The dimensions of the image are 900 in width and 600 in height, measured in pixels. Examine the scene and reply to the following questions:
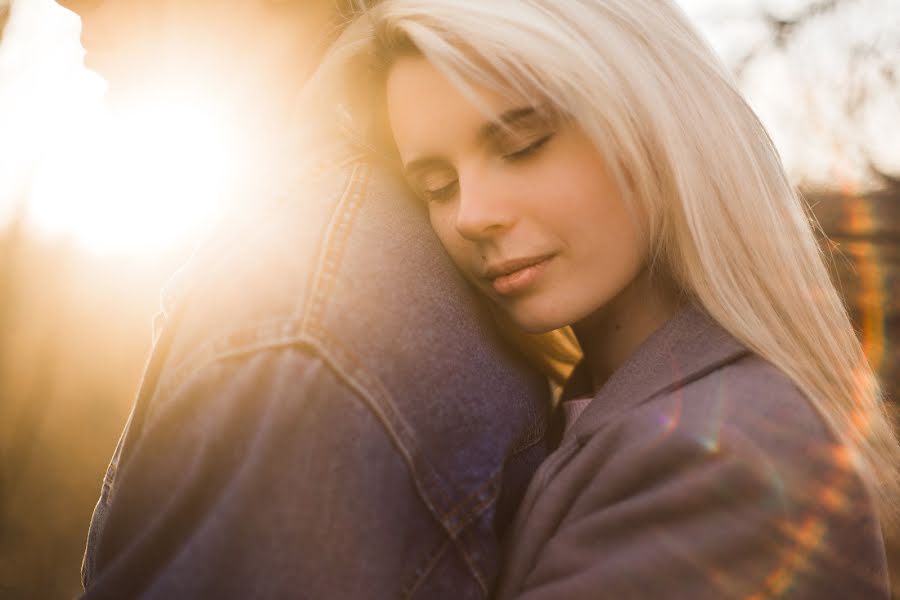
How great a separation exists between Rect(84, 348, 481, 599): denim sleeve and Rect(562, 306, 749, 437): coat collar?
606 mm

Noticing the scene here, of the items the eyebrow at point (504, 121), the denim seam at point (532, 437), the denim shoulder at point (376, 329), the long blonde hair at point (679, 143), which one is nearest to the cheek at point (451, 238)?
the denim shoulder at point (376, 329)

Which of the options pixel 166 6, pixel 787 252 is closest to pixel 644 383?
pixel 787 252

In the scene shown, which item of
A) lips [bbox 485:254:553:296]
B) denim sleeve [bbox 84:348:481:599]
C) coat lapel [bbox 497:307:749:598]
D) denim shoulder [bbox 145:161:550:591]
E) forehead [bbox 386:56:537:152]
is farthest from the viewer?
lips [bbox 485:254:553:296]

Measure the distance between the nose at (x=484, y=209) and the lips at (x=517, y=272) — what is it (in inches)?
3.7

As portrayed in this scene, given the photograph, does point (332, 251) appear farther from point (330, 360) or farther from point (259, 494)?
point (259, 494)

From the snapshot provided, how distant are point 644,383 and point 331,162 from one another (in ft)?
3.08

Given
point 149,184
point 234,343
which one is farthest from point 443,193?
point 149,184

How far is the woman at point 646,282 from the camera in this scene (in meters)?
1.00

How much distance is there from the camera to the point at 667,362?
140 centimetres

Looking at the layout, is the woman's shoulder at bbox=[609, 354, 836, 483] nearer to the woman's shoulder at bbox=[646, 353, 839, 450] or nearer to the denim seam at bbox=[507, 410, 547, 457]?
the woman's shoulder at bbox=[646, 353, 839, 450]

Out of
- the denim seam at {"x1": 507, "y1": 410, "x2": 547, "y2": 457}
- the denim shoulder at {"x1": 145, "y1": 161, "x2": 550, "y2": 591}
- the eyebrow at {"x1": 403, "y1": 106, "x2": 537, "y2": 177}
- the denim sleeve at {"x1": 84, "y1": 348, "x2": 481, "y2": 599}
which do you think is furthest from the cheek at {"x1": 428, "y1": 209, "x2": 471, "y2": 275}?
the denim sleeve at {"x1": 84, "y1": 348, "x2": 481, "y2": 599}

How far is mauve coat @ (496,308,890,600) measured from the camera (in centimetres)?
97

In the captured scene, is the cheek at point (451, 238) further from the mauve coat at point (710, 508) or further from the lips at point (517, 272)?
the mauve coat at point (710, 508)

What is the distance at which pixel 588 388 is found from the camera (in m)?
2.06
